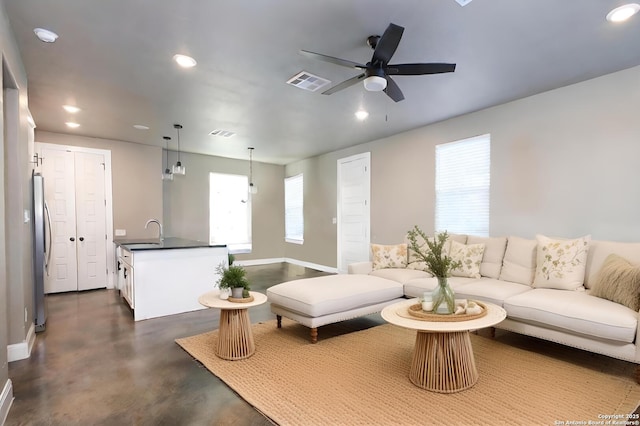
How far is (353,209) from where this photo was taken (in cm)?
653

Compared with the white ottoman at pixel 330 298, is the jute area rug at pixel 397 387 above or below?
below

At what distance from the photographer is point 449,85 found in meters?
3.57

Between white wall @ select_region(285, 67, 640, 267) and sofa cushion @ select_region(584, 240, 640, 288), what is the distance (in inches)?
14.3

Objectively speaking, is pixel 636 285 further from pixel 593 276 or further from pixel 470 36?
pixel 470 36

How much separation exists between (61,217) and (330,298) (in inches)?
193

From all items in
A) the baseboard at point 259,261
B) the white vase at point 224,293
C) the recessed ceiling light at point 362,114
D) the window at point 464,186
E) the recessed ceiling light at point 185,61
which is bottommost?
the baseboard at point 259,261

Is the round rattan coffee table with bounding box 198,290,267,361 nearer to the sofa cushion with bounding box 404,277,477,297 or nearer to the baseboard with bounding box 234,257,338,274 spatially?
the sofa cushion with bounding box 404,277,477,297

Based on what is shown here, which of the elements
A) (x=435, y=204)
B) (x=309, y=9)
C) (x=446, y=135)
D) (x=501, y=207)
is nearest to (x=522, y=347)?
(x=501, y=207)

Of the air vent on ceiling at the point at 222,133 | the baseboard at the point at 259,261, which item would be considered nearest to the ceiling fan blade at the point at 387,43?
the air vent on ceiling at the point at 222,133

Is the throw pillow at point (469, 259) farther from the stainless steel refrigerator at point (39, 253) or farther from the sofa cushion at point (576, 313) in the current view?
the stainless steel refrigerator at point (39, 253)

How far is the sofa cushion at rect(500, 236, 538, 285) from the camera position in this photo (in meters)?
3.50

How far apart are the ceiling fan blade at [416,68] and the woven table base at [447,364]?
1.92 m

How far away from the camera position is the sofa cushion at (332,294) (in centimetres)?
310

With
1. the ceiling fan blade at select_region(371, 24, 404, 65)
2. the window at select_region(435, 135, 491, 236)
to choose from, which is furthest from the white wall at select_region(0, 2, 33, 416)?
the window at select_region(435, 135, 491, 236)
